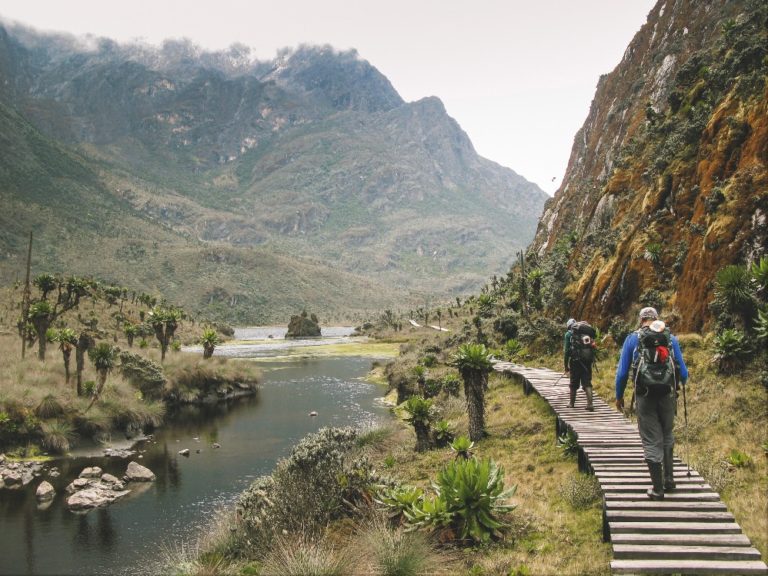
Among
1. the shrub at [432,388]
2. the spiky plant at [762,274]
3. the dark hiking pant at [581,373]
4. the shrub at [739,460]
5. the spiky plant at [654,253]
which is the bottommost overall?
the shrub at [432,388]

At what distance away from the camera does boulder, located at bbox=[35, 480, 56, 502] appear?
23.5 m

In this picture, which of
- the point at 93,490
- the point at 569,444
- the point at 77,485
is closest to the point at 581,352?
the point at 569,444

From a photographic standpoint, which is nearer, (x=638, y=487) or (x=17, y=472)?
(x=638, y=487)

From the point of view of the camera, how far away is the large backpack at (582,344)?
48.8 ft

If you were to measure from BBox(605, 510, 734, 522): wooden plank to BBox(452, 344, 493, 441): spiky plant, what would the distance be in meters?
10.4

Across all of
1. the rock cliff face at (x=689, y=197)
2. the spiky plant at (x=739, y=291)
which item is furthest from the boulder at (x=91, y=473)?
the spiky plant at (x=739, y=291)

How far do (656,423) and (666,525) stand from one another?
4.57 feet

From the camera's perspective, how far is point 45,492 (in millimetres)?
23797

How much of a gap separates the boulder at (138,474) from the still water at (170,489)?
573mm

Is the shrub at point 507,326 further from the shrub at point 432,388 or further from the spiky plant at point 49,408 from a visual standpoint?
the spiky plant at point 49,408

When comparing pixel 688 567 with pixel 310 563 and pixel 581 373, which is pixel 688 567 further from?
pixel 581 373

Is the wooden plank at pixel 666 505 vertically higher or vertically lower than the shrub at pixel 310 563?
higher

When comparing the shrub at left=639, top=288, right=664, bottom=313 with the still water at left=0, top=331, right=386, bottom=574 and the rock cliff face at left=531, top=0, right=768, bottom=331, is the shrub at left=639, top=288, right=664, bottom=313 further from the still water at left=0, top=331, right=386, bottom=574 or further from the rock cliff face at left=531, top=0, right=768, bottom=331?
the still water at left=0, top=331, right=386, bottom=574

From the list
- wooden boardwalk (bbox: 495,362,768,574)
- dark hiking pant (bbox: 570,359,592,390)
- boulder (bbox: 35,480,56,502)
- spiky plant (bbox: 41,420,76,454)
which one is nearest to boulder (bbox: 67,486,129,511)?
boulder (bbox: 35,480,56,502)
